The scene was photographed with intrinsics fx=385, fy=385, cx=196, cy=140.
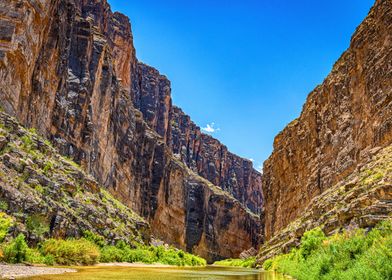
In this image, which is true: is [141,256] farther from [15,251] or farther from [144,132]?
[144,132]

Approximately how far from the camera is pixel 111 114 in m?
69.4

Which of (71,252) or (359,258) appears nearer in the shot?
(359,258)

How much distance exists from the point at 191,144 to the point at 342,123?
111m

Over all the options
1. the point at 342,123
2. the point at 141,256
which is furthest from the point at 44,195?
the point at 342,123

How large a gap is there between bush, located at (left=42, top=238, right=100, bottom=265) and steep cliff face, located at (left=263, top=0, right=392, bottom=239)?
29.8 m

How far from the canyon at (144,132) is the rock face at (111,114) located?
20cm

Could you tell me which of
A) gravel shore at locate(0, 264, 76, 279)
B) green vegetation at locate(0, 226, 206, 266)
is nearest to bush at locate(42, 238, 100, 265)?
green vegetation at locate(0, 226, 206, 266)

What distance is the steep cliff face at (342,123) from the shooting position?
147ft

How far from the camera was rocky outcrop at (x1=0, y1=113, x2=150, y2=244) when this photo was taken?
78.5ft

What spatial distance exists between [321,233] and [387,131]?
1659cm

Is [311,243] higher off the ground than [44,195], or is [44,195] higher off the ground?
[44,195]

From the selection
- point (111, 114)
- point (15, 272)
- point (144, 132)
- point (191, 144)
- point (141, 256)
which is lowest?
point (141, 256)

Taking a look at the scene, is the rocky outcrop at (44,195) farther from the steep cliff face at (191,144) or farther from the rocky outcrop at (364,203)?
the steep cliff face at (191,144)

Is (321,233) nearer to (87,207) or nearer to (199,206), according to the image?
(87,207)
